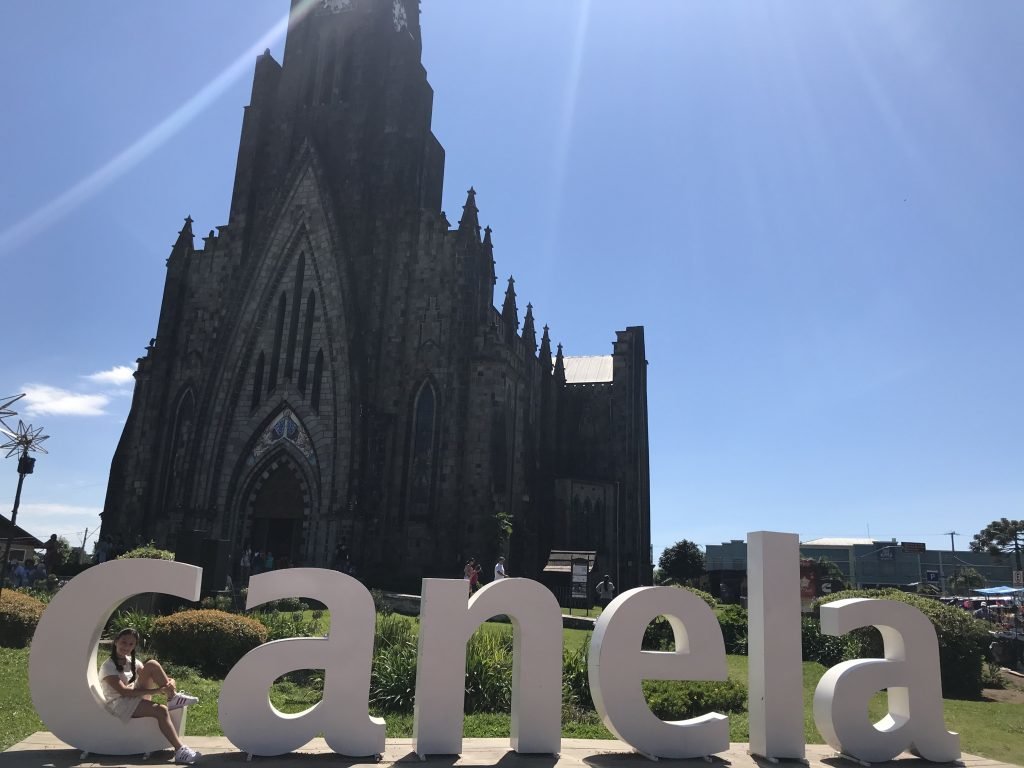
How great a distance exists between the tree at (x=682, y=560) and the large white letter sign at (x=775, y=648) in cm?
6366

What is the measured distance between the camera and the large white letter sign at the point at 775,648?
348 inches

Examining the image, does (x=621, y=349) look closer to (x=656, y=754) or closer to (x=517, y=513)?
(x=517, y=513)

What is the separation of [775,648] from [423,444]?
24.5m

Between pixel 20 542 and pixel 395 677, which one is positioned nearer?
pixel 395 677

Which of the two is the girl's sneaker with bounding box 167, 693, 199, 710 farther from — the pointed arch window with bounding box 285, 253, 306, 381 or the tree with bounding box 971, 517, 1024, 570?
the tree with bounding box 971, 517, 1024, 570

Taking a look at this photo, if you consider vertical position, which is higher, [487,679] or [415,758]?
[487,679]

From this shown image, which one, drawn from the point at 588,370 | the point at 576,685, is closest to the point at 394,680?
the point at 576,685

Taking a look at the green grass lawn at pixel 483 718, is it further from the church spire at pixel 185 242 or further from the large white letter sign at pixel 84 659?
the church spire at pixel 185 242

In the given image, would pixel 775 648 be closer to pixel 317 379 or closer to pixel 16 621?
pixel 16 621

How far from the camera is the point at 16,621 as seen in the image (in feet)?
50.8

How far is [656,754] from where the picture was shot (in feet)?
28.3

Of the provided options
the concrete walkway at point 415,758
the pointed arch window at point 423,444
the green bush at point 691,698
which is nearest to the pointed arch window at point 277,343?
the pointed arch window at point 423,444

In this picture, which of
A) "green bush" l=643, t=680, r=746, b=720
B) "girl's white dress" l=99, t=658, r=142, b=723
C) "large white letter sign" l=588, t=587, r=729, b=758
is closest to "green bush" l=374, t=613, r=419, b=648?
"green bush" l=643, t=680, r=746, b=720

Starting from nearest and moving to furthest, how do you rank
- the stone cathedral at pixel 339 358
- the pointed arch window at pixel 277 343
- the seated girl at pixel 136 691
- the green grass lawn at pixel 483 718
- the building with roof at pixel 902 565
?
the seated girl at pixel 136 691 → the green grass lawn at pixel 483 718 → the stone cathedral at pixel 339 358 → the pointed arch window at pixel 277 343 → the building with roof at pixel 902 565
